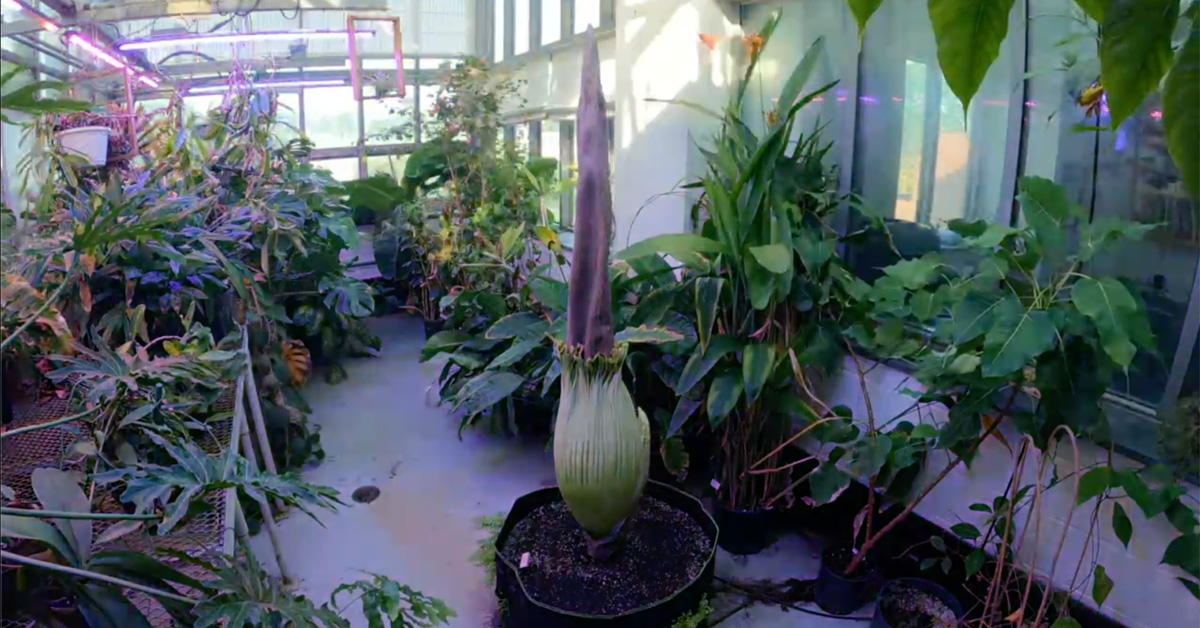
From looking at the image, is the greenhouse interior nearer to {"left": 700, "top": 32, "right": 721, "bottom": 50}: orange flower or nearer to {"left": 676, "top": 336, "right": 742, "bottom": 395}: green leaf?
{"left": 676, "top": 336, "right": 742, "bottom": 395}: green leaf

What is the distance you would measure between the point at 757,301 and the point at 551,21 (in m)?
4.52

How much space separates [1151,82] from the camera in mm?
380

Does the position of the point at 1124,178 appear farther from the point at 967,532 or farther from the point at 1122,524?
the point at 967,532

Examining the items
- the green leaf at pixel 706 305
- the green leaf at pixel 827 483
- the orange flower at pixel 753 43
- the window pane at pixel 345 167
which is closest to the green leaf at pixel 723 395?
the green leaf at pixel 706 305

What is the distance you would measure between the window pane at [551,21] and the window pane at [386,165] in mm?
1913

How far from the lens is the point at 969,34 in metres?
0.38

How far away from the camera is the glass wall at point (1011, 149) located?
2.03m

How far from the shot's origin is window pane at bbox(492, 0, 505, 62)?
7398 mm

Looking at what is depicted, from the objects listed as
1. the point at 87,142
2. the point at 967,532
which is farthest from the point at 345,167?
the point at 967,532

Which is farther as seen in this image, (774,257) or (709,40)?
(709,40)

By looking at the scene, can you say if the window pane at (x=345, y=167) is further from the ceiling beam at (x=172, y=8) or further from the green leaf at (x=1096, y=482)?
the green leaf at (x=1096, y=482)

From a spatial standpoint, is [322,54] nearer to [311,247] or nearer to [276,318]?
[311,247]

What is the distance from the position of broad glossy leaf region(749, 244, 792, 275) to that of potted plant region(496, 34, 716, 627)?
52 centimetres

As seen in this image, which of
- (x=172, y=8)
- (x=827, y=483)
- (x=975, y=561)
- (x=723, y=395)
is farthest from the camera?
(x=172, y=8)
